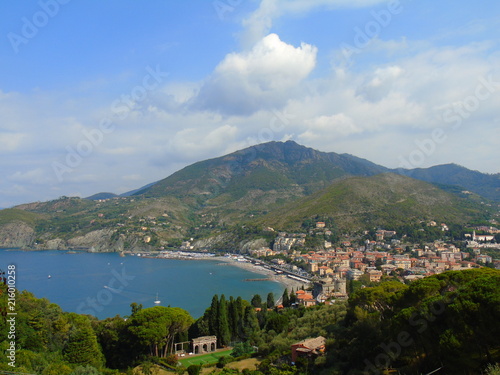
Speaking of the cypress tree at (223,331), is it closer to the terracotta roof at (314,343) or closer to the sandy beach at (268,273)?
the terracotta roof at (314,343)

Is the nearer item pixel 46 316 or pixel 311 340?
pixel 311 340

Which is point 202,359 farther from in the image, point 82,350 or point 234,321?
point 82,350

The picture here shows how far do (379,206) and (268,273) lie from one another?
110 ft

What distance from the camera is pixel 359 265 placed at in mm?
49625

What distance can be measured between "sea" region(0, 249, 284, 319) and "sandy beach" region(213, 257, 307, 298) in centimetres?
114

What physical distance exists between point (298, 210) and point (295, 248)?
18520 mm

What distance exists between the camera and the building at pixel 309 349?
1270 centimetres

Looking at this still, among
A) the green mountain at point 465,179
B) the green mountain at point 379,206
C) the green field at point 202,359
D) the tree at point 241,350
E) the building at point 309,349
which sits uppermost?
the green mountain at point 465,179

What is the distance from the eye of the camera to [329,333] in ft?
47.1

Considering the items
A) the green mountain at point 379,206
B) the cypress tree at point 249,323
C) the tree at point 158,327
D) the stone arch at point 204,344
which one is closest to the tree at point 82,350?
the tree at point 158,327

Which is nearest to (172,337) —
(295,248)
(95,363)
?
(95,363)

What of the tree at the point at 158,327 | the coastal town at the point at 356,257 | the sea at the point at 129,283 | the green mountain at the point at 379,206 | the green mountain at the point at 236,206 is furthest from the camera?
the green mountain at the point at 236,206

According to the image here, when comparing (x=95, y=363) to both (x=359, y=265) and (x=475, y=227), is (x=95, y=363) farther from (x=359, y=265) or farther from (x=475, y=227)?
(x=475, y=227)

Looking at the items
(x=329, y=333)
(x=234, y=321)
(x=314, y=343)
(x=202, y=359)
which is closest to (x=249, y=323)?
(x=234, y=321)
